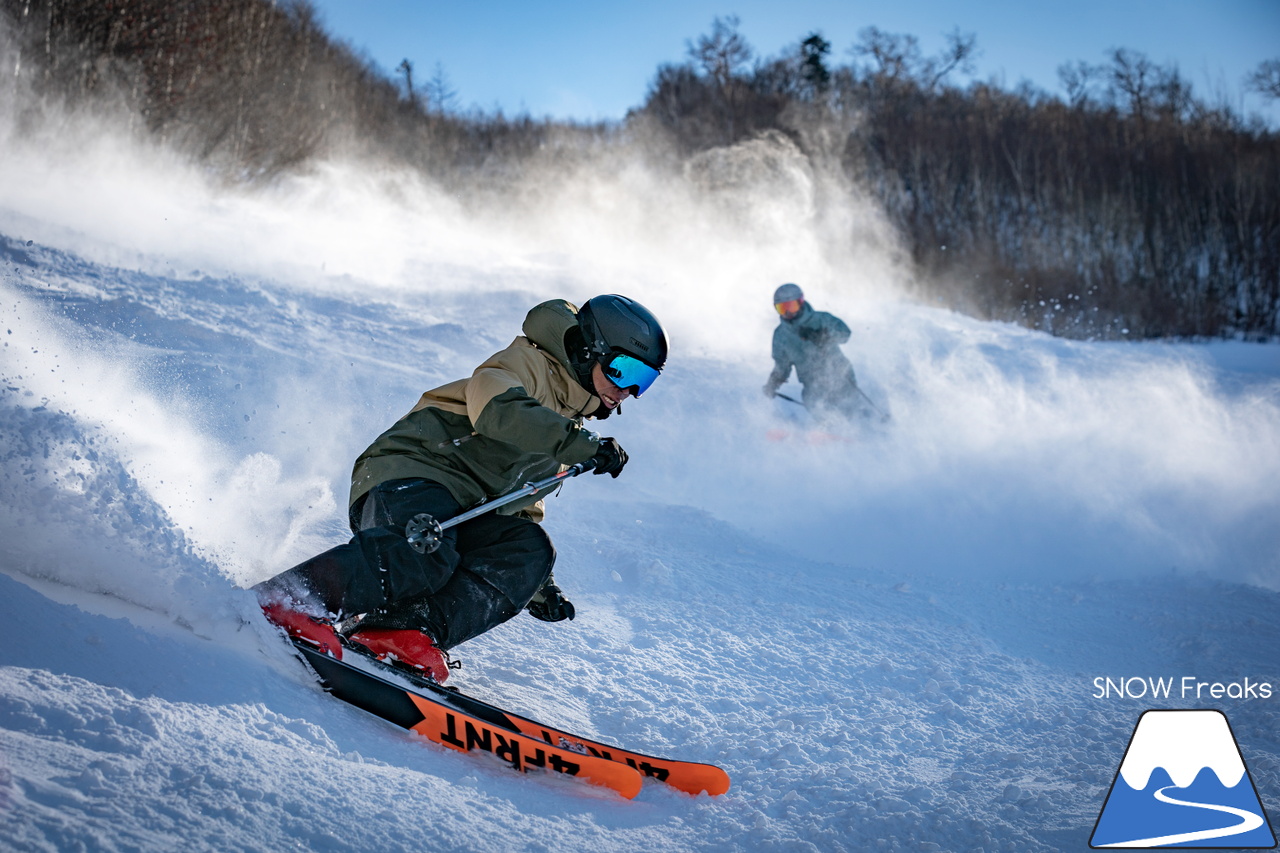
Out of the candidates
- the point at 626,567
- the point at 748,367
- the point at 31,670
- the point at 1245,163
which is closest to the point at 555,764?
the point at 31,670

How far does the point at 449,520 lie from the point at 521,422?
42 cm

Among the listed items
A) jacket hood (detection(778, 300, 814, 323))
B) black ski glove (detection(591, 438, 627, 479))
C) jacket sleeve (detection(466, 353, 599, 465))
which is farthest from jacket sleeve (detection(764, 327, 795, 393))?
jacket sleeve (detection(466, 353, 599, 465))

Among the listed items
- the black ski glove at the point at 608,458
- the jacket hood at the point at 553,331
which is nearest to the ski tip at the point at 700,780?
the black ski glove at the point at 608,458

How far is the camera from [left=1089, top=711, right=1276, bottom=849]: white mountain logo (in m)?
2.32

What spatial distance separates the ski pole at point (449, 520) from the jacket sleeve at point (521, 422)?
0.12 meters

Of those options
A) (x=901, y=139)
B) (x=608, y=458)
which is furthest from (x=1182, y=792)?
(x=901, y=139)

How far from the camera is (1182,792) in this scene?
8.47 feet

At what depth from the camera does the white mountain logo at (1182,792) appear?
232 cm

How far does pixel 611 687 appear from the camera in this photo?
9.50ft

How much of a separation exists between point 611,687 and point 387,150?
2341cm

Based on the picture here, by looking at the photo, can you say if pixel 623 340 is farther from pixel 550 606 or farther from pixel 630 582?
pixel 630 582

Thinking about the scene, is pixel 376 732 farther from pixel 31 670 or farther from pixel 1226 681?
pixel 1226 681

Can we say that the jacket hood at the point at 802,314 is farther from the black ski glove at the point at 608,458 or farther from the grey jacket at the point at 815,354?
the black ski glove at the point at 608,458

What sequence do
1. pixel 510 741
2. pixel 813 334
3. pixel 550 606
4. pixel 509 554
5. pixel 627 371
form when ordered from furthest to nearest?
pixel 813 334 < pixel 550 606 < pixel 627 371 < pixel 509 554 < pixel 510 741
